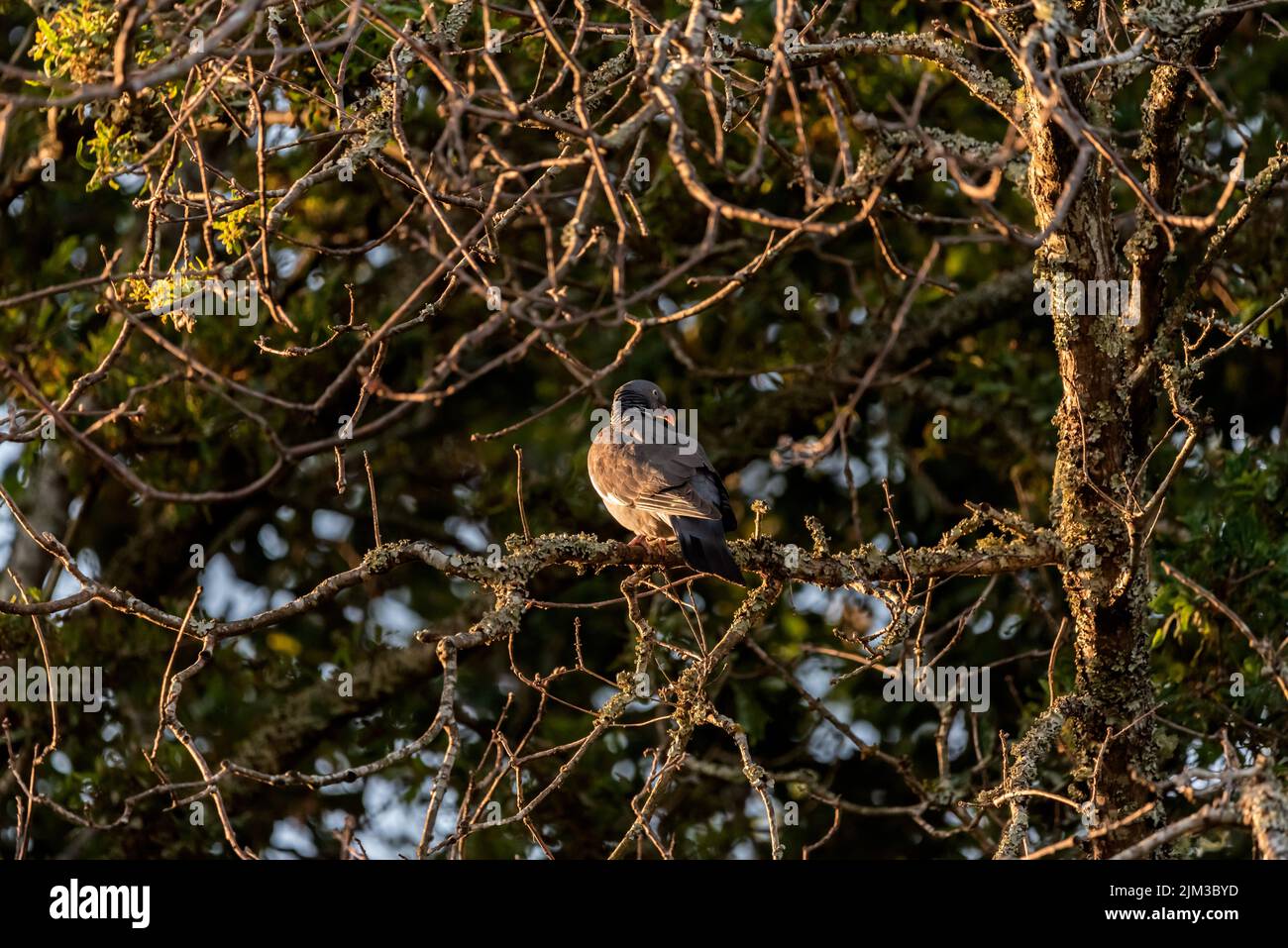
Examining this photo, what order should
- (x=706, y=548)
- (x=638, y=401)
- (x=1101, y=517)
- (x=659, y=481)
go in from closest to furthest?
(x=1101, y=517)
(x=706, y=548)
(x=659, y=481)
(x=638, y=401)

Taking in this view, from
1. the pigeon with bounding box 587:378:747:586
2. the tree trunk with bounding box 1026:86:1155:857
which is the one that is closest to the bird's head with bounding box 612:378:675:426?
the pigeon with bounding box 587:378:747:586

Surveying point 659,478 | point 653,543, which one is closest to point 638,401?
point 659,478

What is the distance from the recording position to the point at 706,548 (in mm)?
4359

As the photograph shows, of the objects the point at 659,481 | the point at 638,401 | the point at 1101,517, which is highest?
the point at 638,401

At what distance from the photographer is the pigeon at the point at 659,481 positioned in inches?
175

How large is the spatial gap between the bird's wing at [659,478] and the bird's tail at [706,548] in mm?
130

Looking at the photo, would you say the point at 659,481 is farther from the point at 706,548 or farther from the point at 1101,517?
the point at 1101,517

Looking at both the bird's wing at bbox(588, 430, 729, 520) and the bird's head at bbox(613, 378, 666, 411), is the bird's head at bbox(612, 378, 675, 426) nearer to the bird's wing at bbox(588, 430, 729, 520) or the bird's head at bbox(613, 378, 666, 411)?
the bird's head at bbox(613, 378, 666, 411)

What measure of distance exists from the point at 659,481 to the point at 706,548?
87cm

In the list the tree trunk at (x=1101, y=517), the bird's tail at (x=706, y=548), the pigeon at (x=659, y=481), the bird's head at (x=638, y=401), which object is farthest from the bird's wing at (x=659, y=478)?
the tree trunk at (x=1101, y=517)

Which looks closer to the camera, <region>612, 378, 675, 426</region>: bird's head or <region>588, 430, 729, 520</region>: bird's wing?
<region>588, 430, 729, 520</region>: bird's wing

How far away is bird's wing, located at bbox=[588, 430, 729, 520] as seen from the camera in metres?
4.89

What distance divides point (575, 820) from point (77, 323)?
335 cm

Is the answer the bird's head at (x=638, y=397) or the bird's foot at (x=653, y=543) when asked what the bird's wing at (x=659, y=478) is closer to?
the bird's foot at (x=653, y=543)
